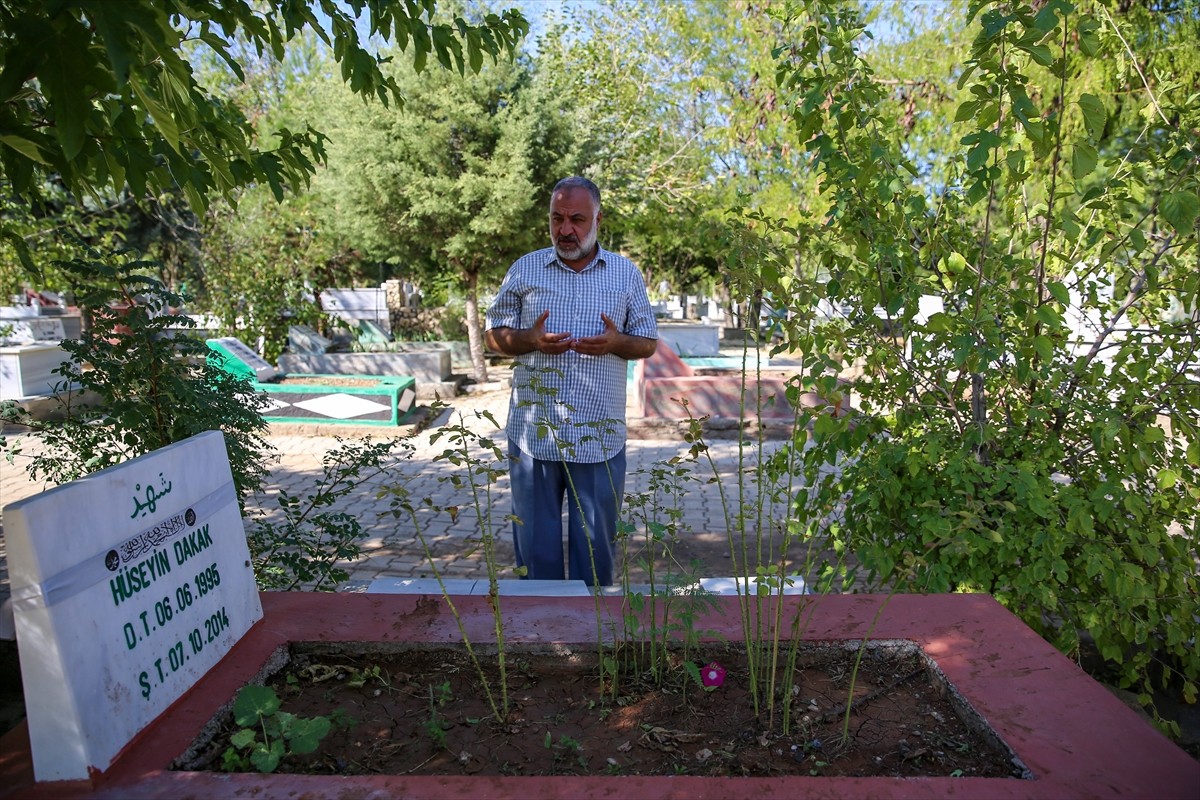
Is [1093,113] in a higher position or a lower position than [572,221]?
higher

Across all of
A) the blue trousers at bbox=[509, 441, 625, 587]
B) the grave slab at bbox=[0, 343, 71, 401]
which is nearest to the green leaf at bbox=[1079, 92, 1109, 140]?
the blue trousers at bbox=[509, 441, 625, 587]

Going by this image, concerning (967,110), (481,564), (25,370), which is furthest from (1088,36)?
(25,370)

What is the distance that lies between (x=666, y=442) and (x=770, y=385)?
1495 mm

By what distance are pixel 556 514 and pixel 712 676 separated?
1.50 metres

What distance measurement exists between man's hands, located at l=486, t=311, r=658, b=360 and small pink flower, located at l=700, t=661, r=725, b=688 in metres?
1.54

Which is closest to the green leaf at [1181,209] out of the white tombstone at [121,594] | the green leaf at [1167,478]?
the green leaf at [1167,478]

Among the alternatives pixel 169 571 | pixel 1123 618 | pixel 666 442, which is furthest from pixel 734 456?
pixel 169 571

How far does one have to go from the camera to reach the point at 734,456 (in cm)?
875

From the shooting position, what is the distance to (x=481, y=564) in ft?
17.5

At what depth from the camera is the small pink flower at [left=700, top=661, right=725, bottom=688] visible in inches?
84.0

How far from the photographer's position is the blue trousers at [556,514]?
3.47 meters

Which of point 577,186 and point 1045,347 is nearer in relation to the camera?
point 1045,347

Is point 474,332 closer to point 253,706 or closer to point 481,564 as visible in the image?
point 481,564

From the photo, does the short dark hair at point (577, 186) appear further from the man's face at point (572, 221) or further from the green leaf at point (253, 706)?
the green leaf at point (253, 706)
